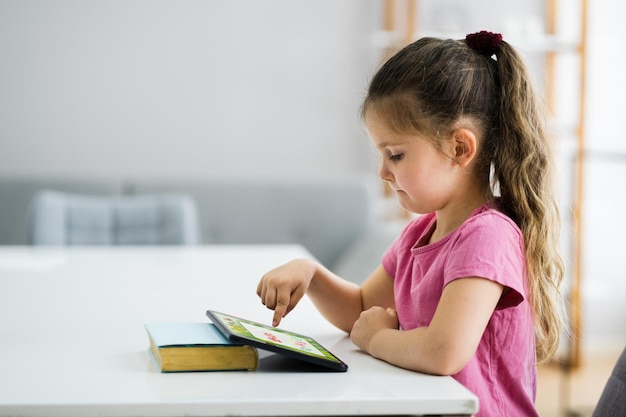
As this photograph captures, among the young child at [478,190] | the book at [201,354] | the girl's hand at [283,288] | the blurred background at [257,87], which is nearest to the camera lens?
the book at [201,354]

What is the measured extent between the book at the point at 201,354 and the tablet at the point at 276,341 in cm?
1

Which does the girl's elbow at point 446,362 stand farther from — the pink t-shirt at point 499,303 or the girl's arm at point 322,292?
the girl's arm at point 322,292

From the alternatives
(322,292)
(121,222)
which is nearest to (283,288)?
(322,292)

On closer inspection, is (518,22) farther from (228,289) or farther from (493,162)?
(493,162)

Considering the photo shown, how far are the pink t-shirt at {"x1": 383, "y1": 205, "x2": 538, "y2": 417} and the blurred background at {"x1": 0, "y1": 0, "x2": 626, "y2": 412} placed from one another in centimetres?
240

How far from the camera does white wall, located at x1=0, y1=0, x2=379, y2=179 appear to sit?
11.2ft

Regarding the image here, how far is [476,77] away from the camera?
41.4 inches

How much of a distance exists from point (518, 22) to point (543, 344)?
8.49ft

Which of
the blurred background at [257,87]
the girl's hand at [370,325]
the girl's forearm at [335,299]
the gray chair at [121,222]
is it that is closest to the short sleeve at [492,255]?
the girl's hand at [370,325]

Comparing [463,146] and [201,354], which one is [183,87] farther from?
[201,354]

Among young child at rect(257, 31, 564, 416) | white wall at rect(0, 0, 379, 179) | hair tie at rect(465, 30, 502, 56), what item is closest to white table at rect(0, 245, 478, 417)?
young child at rect(257, 31, 564, 416)

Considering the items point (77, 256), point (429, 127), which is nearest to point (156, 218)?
point (77, 256)

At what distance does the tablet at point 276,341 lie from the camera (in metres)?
0.90

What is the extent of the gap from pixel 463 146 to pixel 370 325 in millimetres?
252
